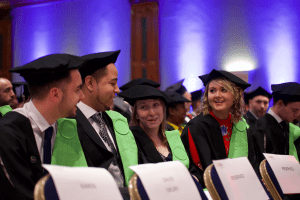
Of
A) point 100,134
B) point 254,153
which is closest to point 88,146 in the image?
point 100,134

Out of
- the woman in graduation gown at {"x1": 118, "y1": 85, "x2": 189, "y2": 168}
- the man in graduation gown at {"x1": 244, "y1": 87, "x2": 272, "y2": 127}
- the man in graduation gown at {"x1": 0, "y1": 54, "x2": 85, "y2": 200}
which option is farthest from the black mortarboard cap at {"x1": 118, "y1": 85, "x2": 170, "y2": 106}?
the man in graduation gown at {"x1": 244, "y1": 87, "x2": 272, "y2": 127}

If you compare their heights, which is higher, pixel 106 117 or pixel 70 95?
pixel 70 95

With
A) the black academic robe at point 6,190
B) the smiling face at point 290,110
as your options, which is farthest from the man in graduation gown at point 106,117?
the smiling face at point 290,110

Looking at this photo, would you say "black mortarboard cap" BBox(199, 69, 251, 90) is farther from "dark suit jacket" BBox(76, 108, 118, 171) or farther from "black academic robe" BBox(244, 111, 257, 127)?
"black academic robe" BBox(244, 111, 257, 127)

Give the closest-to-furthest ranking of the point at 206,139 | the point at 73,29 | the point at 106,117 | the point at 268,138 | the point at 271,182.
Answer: the point at 271,182 → the point at 106,117 → the point at 206,139 → the point at 268,138 → the point at 73,29

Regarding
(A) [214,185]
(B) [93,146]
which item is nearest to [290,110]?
(A) [214,185]

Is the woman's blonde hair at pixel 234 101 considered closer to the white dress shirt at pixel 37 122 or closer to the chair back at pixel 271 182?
the chair back at pixel 271 182

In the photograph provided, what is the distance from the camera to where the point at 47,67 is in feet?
5.77

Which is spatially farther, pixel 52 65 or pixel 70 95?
pixel 70 95

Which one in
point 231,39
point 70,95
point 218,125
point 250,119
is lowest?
point 250,119

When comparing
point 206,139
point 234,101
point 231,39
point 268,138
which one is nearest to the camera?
point 206,139

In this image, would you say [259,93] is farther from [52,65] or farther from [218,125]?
[52,65]

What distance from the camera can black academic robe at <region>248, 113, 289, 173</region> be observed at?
3379mm

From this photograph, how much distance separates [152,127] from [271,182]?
3.59 ft
